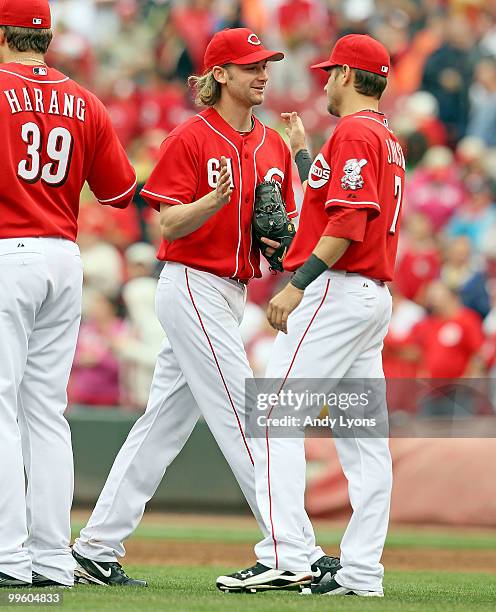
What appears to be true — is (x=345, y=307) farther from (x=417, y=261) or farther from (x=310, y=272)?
(x=417, y=261)

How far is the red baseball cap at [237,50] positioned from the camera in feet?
18.5

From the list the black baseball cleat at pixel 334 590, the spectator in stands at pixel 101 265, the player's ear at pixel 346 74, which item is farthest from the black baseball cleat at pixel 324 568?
the spectator in stands at pixel 101 265

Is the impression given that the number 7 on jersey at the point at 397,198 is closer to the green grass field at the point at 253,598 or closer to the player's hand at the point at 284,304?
the player's hand at the point at 284,304

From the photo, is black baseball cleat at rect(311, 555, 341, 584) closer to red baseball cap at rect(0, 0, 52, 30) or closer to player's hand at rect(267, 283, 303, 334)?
player's hand at rect(267, 283, 303, 334)

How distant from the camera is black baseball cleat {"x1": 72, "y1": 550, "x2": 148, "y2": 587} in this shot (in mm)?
5586

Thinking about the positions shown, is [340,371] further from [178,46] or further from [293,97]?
[178,46]

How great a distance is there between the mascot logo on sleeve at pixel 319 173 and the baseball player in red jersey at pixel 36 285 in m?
0.89

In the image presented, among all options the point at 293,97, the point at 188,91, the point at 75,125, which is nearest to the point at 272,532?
the point at 75,125

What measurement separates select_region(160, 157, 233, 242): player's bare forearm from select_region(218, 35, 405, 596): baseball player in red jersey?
0.40 m

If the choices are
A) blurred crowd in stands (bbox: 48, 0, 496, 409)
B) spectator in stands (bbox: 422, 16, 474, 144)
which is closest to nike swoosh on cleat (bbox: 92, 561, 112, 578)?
blurred crowd in stands (bbox: 48, 0, 496, 409)

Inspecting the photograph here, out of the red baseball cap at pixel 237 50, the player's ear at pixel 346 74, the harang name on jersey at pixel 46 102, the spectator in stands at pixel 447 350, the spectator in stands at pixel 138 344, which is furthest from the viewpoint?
the spectator in stands at pixel 138 344

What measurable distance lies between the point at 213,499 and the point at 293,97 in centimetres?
562

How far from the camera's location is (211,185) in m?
5.57

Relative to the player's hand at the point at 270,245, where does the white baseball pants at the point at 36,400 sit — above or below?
below
